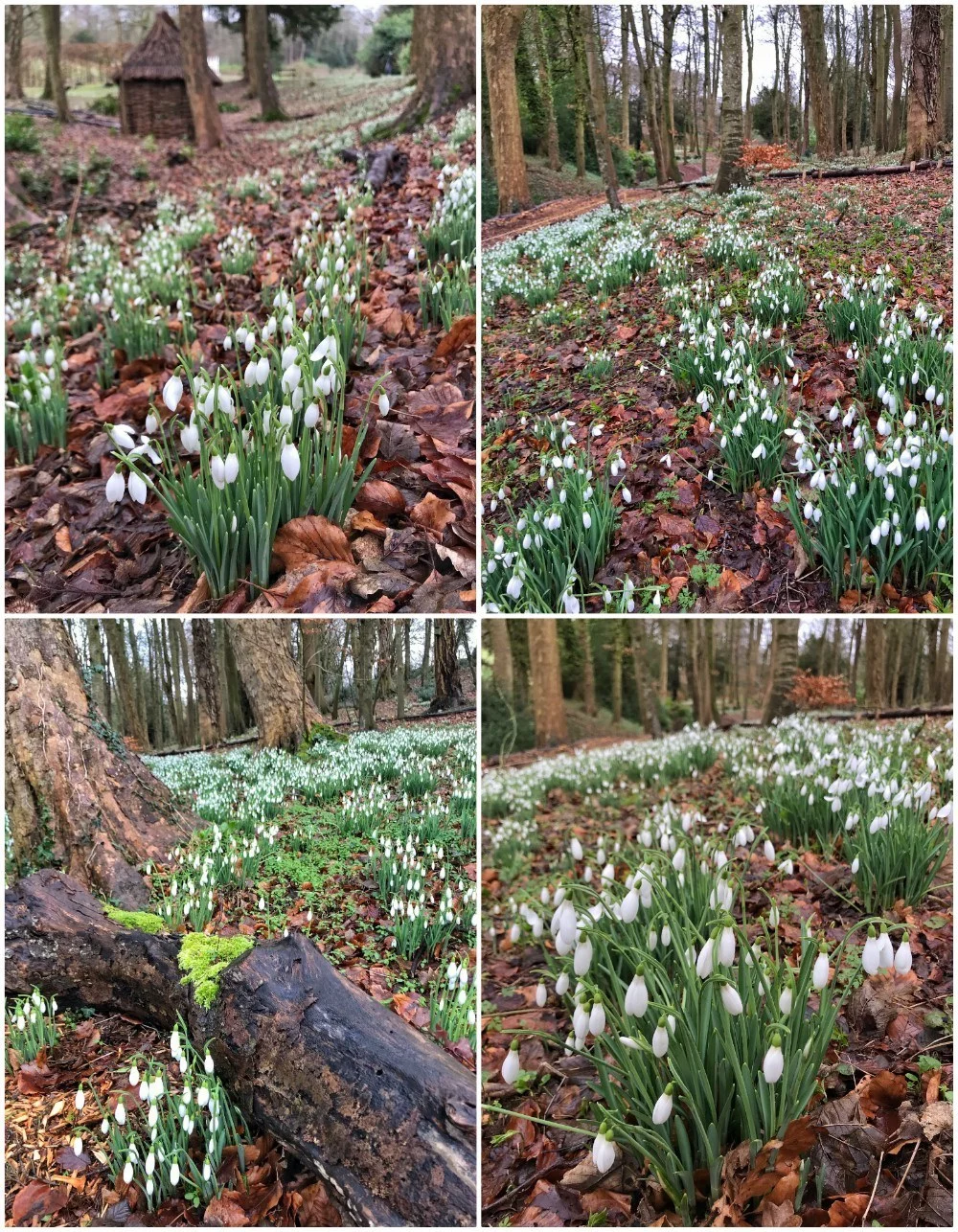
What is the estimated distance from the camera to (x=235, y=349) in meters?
2.82

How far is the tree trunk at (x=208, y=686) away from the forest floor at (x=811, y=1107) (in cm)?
115

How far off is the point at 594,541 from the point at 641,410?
2.12 ft

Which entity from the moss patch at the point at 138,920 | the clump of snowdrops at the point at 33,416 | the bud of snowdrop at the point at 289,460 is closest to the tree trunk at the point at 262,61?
the clump of snowdrops at the point at 33,416

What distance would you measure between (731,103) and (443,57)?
1.42m

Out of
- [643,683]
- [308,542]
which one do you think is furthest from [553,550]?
[643,683]

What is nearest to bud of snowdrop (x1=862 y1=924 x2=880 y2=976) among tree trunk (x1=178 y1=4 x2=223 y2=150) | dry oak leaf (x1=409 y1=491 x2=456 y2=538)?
dry oak leaf (x1=409 y1=491 x2=456 y2=538)

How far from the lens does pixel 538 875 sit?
302 centimetres

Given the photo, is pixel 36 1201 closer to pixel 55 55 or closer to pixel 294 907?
pixel 294 907

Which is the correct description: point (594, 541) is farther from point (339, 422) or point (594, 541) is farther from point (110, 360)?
point (110, 360)

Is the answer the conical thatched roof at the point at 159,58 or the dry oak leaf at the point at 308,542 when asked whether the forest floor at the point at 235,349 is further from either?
the conical thatched roof at the point at 159,58

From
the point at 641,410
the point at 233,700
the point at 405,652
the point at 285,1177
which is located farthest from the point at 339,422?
the point at 285,1177

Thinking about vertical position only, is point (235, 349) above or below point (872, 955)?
above

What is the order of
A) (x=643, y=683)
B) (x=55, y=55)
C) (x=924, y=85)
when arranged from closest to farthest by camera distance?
(x=924, y=85) → (x=643, y=683) → (x=55, y=55)

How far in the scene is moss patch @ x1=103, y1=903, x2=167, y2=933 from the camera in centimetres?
214
